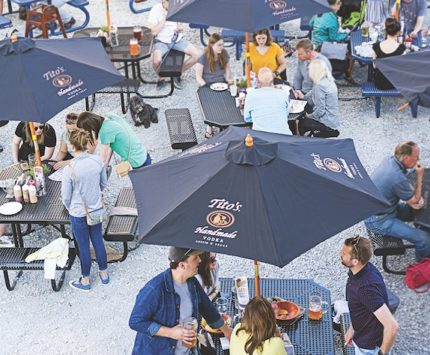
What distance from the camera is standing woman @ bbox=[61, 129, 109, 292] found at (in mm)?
7180

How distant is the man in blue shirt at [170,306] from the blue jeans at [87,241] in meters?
2.23

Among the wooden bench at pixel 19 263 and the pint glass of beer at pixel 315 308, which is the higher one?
the pint glass of beer at pixel 315 308

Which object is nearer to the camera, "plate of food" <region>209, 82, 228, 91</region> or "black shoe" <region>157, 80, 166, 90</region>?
"plate of food" <region>209, 82, 228, 91</region>

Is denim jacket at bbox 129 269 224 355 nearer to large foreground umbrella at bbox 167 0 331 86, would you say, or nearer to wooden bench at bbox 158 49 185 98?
large foreground umbrella at bbox 167 0 331 86

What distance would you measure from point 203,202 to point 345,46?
22.6 feet

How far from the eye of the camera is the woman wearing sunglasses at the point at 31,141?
8812 mm

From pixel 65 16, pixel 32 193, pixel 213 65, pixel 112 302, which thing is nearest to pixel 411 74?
pixel 213 65

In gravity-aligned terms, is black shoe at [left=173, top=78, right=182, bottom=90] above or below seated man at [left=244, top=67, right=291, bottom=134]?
below

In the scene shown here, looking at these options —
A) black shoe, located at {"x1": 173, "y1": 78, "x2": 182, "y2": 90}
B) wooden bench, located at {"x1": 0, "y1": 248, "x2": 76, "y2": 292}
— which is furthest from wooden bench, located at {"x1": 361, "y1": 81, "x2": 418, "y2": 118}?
wooden bench, located at {"x1": 0, "y1": 248, "x2": 76, "y2": 292}

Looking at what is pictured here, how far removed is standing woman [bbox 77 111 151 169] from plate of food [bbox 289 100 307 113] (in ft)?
6.88

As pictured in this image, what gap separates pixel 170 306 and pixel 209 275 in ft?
3.00

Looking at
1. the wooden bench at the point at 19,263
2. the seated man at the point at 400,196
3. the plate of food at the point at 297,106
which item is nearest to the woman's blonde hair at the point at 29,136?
the wooden bench at the point at 19,263

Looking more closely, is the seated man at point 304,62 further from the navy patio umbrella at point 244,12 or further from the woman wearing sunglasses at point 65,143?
the woman wearing sunglasses at point 65,143

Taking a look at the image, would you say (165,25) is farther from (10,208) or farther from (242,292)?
(242,292)
